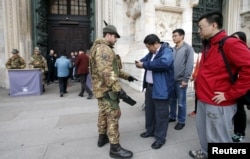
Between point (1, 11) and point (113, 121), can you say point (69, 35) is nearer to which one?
point (1, 11)

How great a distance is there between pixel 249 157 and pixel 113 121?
1.69 meters

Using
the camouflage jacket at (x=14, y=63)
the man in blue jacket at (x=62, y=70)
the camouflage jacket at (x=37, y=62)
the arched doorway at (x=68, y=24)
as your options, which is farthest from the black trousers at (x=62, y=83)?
the arched doorway at (x=68, y=24)

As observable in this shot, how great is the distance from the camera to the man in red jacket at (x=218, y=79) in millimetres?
2059

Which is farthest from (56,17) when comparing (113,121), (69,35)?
(113,121)

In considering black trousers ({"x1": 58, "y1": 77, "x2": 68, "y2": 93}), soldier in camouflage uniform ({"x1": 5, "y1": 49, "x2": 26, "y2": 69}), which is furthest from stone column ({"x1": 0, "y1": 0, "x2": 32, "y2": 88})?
black trousers ({"x1": 58, "y1": 77, "x2": 68, "y2": 93})

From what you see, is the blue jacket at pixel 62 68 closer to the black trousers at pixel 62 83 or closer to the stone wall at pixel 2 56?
the black trousers at pixel 62 83

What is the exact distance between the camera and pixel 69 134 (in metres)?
3.78

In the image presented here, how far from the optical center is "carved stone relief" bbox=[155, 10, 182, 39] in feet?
25.6

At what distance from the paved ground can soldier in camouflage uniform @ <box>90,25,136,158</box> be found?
0.28 meters

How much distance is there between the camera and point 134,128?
159 inches

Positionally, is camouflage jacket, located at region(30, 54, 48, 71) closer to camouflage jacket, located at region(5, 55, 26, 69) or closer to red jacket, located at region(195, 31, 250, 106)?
camouflage jacket, located at region(5, 55, 26, 69)

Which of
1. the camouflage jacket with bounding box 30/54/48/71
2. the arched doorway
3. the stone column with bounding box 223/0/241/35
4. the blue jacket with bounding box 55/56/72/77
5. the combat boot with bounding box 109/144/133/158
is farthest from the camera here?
the stone column with bounding box 223/0/241/35

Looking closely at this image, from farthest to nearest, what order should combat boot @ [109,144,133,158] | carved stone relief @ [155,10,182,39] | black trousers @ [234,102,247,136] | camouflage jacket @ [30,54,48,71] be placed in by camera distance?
camouflage jacket @ [30,54,48,71] < carved stone relief @ [155,10,182,39] < black trousers @ [234,102,247,136] < combat boot @ [109,144,133,158]

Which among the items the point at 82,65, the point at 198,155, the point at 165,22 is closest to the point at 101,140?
the point at 198,155
